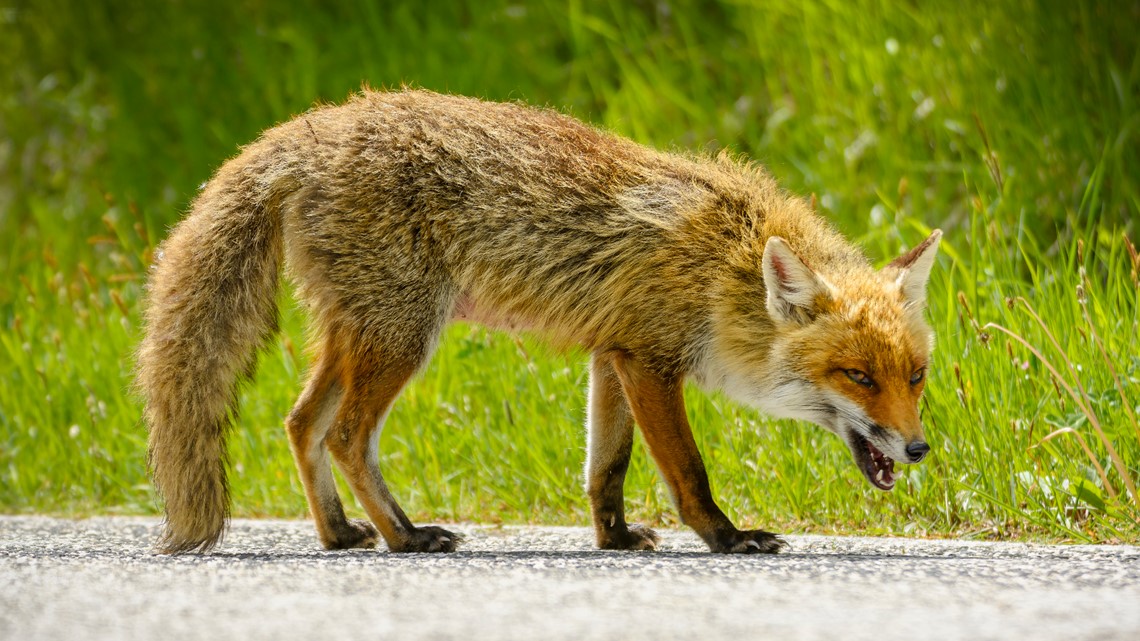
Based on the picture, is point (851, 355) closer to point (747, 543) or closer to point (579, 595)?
point (747, 543)

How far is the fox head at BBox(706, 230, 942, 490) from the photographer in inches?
210

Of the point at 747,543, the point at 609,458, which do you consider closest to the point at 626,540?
the point at 609,458

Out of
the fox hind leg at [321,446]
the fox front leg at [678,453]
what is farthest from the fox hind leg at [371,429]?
the fox front leg at [678,453]

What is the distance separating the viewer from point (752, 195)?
6.21 metres

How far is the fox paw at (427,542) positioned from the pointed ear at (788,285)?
167cm

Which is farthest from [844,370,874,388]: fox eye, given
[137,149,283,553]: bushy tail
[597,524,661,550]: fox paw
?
[137,149,283,553]: bushy tail

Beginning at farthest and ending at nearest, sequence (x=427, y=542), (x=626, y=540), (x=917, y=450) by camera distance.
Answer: (x=626, y=540) → (x=427, y=542) → (x=917, y=450)

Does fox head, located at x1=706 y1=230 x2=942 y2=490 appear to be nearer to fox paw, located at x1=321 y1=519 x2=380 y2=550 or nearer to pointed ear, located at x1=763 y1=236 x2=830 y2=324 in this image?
pointed ear, located at x1=763 y1=236 x2=830 y2=324

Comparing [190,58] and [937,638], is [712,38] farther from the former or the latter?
[937,638]

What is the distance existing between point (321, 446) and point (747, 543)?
1882 millimetres

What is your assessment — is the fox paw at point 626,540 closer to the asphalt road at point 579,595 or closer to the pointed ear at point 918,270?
the asphalt road at point 579,595

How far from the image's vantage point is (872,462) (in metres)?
5.59

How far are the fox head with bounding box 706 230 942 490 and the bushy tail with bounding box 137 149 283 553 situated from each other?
6.75 feet

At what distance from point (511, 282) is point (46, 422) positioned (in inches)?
148
